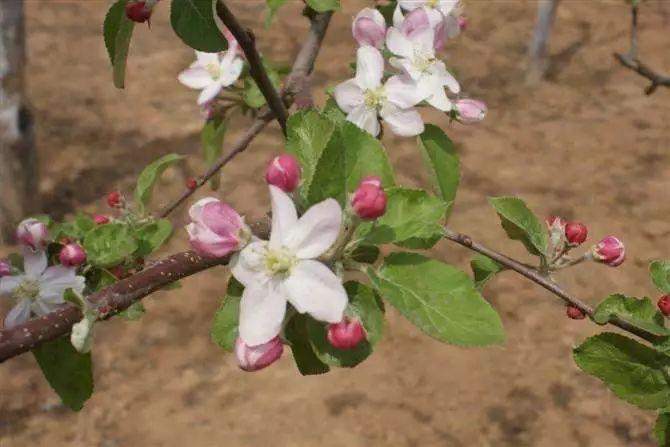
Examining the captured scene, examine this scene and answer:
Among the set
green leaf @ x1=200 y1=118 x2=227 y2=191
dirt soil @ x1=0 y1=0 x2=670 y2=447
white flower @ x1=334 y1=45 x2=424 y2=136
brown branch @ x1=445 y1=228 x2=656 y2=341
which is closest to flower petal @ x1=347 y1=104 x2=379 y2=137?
white flower @ x1=334 y1=45 x2=424 y2=136

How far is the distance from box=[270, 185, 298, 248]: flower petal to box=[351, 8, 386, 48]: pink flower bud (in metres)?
0.53

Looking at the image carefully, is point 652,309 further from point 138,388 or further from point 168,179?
point 168,179

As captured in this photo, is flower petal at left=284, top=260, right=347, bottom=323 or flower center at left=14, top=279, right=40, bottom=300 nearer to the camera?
flower petal at left=284, top=260, right=347, bottom=323

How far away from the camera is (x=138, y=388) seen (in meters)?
3.77

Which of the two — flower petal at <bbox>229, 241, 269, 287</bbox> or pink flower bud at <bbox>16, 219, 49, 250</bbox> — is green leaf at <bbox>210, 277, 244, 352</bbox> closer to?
flower petal at <bbox>229, 241, 269, 287</bbox>

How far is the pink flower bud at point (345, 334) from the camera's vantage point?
2.49 feet

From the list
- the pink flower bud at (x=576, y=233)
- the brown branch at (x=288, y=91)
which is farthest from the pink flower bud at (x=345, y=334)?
the brown branch at (x=288, y=91)

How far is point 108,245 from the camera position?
1255 millimetres

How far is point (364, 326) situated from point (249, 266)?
5.4 inches

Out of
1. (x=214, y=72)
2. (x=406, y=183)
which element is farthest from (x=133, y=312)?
(x=406, y=183)

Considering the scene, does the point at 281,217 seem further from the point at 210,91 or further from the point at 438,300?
the point at 210,91

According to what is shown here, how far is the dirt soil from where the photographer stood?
11.7 feet

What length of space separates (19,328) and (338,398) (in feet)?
9.69

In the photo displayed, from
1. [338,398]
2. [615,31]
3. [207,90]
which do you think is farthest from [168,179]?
[615,31]
